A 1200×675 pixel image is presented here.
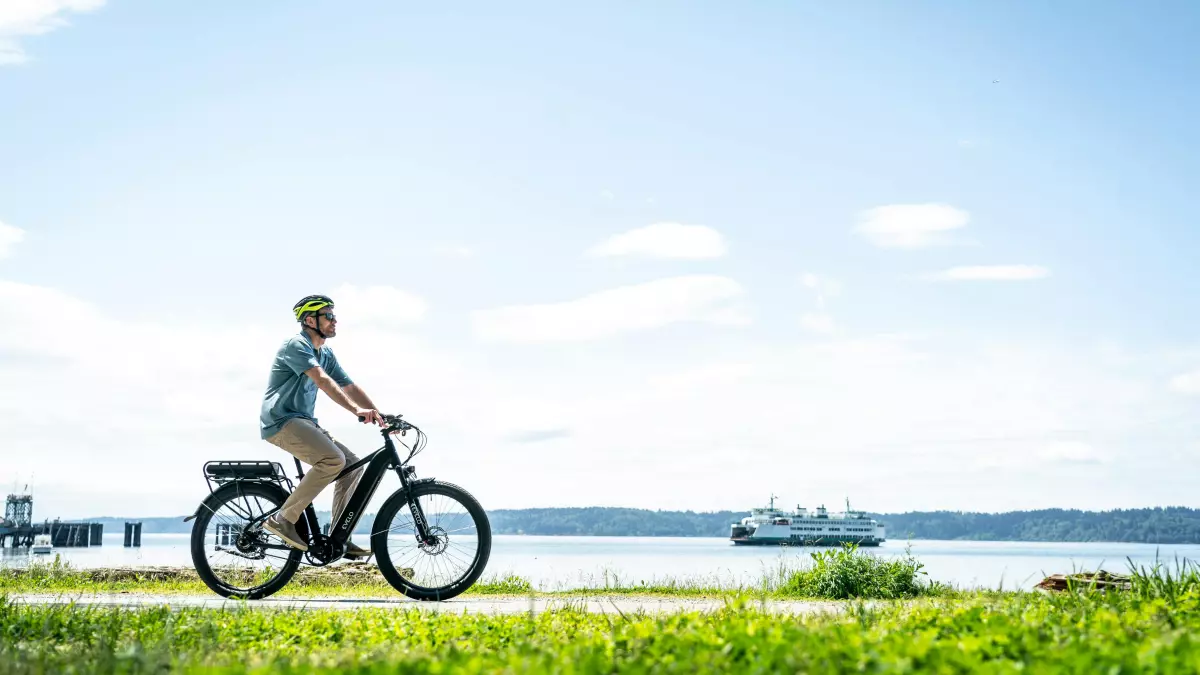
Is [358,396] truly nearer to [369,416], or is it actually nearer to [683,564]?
[369,416]

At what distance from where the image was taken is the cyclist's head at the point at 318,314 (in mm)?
8141

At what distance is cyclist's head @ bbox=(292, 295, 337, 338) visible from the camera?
814 cm

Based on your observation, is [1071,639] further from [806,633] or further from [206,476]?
[206,476]

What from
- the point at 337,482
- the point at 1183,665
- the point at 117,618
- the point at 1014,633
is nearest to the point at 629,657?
the point at 1014,633

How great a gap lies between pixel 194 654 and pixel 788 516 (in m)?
110

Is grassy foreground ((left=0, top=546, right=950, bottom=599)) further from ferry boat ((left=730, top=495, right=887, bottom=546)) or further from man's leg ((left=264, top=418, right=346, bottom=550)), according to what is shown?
ferry boat ((left=730, top=495, right=887, bottom=546))

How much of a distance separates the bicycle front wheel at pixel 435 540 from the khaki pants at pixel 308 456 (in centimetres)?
54

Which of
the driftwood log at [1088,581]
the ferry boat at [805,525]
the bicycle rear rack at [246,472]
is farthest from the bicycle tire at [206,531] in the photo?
the ferry boat at [805,525]

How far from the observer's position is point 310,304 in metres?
8.15

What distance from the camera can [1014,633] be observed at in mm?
4121

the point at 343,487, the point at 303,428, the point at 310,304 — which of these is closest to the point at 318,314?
the point at 310,304

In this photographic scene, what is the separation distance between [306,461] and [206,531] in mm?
1072

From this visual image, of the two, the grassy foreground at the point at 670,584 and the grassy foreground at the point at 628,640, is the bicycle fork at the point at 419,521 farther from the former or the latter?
the grassy foreground at the point at 628,640

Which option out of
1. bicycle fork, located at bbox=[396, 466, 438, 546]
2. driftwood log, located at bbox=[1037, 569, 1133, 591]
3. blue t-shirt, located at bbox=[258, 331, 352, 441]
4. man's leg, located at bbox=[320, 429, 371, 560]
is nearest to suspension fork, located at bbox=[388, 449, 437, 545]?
bicycle fork, located at bbox=[396, 466, 438, 546]
